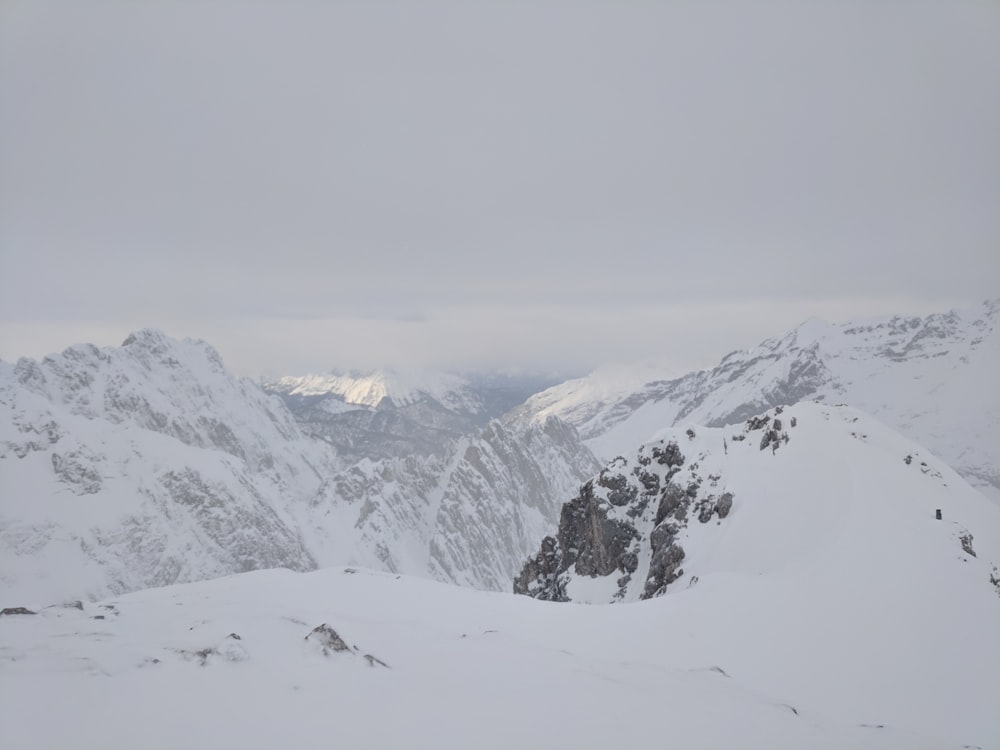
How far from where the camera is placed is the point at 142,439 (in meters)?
119

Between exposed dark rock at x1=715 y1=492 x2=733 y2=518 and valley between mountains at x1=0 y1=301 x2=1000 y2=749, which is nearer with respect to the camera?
valley between mountains at x1=0 y1=301 x2=1000 y2=749

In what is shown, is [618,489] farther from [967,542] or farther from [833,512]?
[967,542]

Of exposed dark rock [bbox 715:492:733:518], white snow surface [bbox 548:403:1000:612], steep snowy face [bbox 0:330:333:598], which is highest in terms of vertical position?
white snow surface [bbox 548:403:1000:612]

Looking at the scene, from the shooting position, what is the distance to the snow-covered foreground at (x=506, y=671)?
6727 mm

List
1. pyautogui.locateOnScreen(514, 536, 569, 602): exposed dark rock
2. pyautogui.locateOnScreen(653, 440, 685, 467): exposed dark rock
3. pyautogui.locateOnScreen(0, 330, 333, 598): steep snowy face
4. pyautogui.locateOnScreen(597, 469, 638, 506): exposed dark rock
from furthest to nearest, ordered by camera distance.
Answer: pyautogui.locateOnScreen(0, 330, 333, 598): steep snowy face → pyautogui.locateOnScreen(514, 536, 569, 602): exposed dark rock → pyautogui.locateOnScreen(597, 469, 638, 506): exposed dark rock → pyautogui.locateOnScreen(653, 440, 685, 467): exposed dark rock

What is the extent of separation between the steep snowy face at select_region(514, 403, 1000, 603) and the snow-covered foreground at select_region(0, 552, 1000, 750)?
136 inches

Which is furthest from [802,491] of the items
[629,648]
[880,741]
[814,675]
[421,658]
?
[421,658]

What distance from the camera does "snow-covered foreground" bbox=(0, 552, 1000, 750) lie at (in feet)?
22.1

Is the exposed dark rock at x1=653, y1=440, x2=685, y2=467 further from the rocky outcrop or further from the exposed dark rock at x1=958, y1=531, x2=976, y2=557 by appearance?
the exposed dark rock at x1=958, y1=531, x2=976, y2=557

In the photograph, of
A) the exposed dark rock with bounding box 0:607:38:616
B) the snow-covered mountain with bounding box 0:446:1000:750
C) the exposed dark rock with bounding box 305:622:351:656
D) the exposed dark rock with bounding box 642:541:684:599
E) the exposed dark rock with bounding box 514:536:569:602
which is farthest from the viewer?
the exposed dark rock with bounding box 514:536:569:602

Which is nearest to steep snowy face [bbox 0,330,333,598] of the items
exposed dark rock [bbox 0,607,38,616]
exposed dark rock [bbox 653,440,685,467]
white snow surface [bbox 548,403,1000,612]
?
exposed dark rock [bbox 653,440,685,467]

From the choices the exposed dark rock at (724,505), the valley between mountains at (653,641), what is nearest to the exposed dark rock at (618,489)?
the valley between mountains at (653,641)

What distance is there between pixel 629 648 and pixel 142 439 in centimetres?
13937

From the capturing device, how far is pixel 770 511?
3031 centimetres
